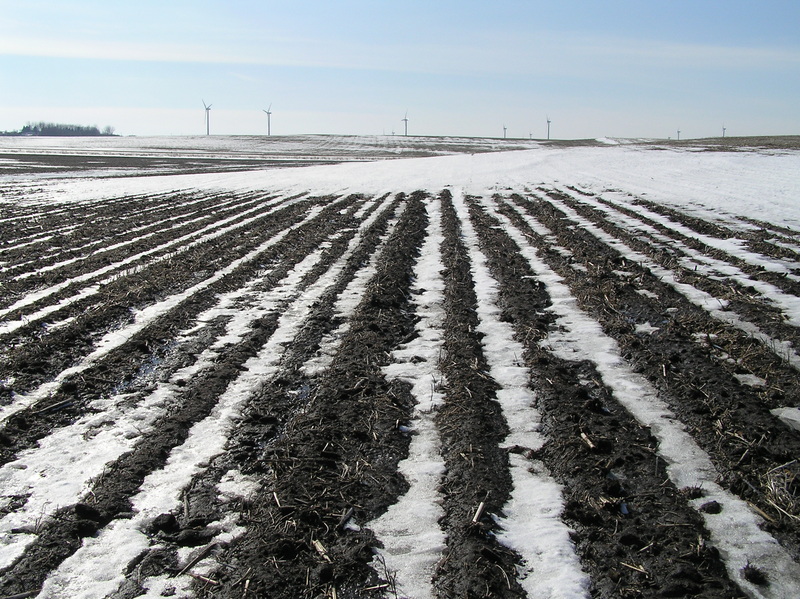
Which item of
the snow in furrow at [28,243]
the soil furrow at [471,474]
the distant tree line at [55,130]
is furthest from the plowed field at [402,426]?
the distant tree line at [55,130]

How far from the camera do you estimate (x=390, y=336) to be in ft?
20.0

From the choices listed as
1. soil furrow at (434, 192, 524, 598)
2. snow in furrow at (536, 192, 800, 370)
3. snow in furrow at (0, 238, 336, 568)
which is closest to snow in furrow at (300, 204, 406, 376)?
snow in furrow at (0, 238, 336, 568)

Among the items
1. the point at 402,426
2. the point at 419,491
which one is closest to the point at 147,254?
the point at 402,426

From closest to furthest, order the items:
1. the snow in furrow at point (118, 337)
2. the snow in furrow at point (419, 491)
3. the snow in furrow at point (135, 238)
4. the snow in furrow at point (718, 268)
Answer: the snow in furrow at point (419, 491)
the snow in furrow at point (118, 337)
the snow in furrow at point (718, 268)
the snow in furrow at point (135, 238)

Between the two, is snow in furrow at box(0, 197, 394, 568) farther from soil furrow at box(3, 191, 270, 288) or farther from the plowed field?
soil furrow at box(3, 191, 270, 288)

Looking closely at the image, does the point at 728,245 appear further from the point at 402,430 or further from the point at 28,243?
the point at 28,243

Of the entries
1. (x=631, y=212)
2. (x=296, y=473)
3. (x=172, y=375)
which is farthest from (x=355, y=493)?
(x=631, y=212)

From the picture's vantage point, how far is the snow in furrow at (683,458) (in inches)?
113

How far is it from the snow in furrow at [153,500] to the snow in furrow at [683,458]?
231 centimetres

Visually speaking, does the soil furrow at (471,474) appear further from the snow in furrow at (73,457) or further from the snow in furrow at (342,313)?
the snow in furrow at (73,457)

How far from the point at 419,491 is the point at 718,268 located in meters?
6.66

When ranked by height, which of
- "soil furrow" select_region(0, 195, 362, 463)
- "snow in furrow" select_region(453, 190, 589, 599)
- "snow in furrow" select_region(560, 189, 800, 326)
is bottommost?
"snow in furrow" select_region(453, 190, 589, 599)

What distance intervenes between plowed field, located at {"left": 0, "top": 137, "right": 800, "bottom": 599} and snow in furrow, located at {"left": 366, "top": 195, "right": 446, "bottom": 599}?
15 mm

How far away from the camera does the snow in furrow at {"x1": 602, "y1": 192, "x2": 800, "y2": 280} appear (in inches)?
336
